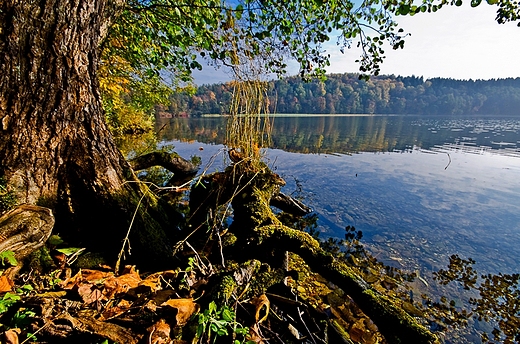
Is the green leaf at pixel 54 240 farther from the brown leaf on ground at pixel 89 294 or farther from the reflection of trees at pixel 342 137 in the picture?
the reflection of trees at pixel 342 137

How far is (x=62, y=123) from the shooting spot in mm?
1908

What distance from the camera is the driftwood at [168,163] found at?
5759mm

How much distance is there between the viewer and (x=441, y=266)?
3.71 meters

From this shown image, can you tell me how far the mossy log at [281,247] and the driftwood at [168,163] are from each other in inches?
95.0

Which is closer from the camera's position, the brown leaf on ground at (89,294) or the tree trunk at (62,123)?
the brown leaf on ground at (89,294)

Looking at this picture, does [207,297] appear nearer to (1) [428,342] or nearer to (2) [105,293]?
(2) [105,293]

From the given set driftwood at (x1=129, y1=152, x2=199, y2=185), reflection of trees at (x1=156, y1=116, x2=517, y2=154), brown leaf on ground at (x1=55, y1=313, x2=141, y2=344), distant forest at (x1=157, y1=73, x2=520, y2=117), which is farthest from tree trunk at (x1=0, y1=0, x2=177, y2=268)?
distant forest at (x1=157, y1=73, x2=520, y2=117)

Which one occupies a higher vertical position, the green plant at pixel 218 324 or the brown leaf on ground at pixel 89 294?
the green plant at pixel 218 324

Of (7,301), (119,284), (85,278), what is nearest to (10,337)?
(7,301)

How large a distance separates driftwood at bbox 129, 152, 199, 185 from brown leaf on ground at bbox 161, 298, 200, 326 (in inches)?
197

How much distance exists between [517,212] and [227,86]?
747cm

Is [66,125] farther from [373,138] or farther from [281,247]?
[373,138]

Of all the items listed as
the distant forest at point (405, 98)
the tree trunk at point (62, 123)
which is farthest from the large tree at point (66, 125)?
the distant forest at point (405, 98)

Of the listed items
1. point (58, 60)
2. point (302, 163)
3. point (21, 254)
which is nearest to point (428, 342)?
point (21, 254)
